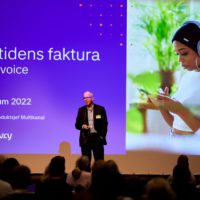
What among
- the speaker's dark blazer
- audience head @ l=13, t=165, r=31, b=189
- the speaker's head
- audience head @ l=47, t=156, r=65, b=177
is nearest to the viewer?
audience head @ l=13, t=165, r=31, b=189

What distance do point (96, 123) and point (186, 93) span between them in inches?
54.7

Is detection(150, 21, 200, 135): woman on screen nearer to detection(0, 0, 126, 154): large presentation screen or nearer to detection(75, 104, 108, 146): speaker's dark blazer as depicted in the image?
detection(0, 0, 126, 154): large presentation screen

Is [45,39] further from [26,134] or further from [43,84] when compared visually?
[26,134]

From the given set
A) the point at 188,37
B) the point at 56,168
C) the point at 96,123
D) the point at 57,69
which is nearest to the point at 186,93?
the point at 188,37

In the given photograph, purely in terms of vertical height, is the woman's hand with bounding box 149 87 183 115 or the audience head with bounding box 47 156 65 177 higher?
the woman's hand with bounding box 149 87 183 115

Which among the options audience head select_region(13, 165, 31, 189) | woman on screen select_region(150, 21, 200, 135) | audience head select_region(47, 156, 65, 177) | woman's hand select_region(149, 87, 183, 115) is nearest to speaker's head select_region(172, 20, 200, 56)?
woman on screen select_region(150, 21, 200, 135)

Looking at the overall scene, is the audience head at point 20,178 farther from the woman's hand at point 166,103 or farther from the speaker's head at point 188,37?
the speaker's head at point 188,37

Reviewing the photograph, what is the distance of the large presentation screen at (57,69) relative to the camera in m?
7.10

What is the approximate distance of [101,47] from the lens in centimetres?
712

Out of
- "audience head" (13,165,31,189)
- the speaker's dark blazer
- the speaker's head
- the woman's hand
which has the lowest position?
"audience head" (13,165,31,189)

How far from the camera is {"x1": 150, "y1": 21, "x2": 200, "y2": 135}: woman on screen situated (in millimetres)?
7082

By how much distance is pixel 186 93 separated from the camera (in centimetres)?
710

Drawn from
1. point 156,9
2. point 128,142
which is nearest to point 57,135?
point 128,142

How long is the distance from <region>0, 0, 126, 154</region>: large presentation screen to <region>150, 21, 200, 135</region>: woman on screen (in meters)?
0.66
